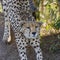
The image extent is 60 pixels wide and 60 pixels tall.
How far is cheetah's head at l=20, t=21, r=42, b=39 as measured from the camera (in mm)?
3092

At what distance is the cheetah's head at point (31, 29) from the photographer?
309 centimetres

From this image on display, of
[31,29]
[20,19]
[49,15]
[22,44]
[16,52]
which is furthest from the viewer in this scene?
[49,15]

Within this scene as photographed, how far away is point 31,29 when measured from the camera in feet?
10.2

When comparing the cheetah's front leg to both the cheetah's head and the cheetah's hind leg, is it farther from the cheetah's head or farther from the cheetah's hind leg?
the cheetah's hind leg

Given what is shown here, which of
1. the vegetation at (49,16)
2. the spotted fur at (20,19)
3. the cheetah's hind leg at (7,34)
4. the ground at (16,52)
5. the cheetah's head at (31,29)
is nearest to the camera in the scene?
the cheetah's head at (31,29)

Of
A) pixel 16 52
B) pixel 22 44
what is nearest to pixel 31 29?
pixel 22 44

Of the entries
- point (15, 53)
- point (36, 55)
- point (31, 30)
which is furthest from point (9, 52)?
point (31, 30)

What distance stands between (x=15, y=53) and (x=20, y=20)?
0.60 m

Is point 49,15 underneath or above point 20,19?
underneath

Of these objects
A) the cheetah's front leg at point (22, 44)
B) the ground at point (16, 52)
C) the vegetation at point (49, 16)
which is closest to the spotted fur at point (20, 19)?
the cheetah's front leg at point (22, 44)

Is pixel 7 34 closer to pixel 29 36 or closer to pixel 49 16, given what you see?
pixel 49 16

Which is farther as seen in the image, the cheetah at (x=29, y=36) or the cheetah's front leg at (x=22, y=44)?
the cheetah's front leg at (x=22, y=44)

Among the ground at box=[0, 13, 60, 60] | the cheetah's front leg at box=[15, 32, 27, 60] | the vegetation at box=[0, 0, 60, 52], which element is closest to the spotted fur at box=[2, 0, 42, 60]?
the cheetah's front leg at box=[15, 32, 27, 60]

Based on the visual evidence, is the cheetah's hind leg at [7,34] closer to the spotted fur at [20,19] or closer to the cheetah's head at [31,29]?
the spotted fur at [20,19]
